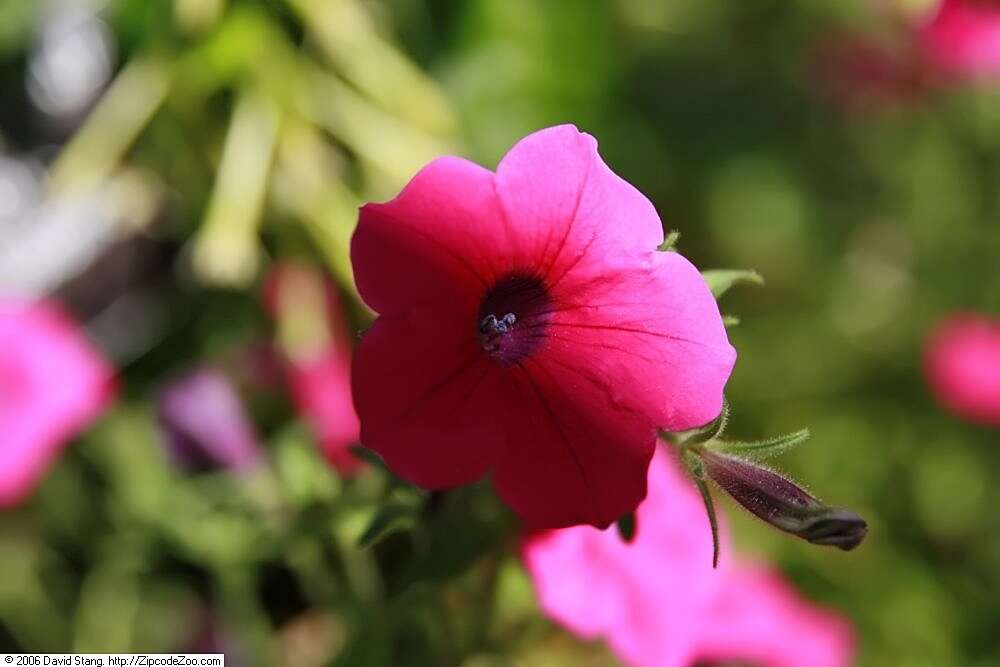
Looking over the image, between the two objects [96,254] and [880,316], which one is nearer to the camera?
[96,254]

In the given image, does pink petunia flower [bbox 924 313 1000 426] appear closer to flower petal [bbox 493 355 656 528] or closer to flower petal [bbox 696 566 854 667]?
flower petal [bbox 696 566 854 667]

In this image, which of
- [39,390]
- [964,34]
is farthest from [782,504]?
[964,34]

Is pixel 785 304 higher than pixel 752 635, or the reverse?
pixel 785 304

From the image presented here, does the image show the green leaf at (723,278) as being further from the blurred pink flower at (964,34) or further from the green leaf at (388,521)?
the blurred pink flower at (964,34)

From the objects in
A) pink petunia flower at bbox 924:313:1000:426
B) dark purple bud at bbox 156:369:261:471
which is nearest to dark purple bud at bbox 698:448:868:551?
dark purple bud at bbox 156:369:261:471

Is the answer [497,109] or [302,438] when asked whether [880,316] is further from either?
[302,438]

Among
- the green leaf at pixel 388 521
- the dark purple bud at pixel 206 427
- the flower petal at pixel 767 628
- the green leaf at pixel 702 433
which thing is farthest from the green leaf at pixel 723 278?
the dark purple bud at pixel 206 427

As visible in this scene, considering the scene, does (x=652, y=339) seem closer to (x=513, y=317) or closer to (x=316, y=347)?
(x=513, y=317)

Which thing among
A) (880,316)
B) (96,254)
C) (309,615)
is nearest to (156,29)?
(96,254)
